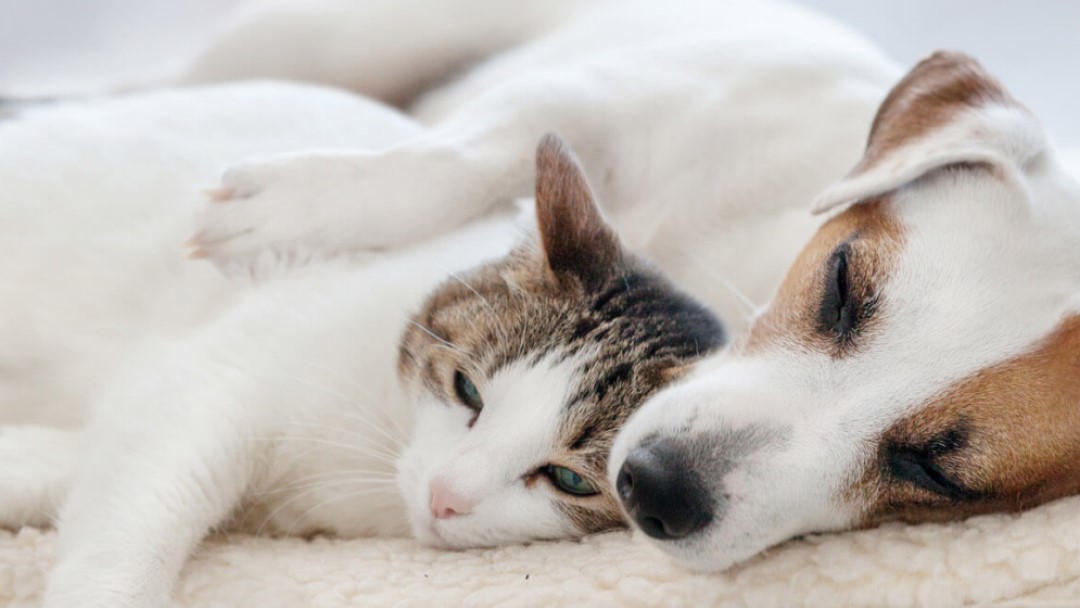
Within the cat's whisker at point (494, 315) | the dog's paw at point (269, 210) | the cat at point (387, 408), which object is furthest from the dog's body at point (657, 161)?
the cat's whisker at point (494, 315)

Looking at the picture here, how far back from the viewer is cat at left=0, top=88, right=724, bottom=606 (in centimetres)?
140

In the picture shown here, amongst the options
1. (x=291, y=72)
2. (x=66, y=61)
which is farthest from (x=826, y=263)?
(x=66, y=61)

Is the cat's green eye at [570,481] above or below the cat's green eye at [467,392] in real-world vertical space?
below

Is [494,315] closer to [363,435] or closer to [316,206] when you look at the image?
[363,435]

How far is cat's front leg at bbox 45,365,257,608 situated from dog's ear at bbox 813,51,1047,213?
883 mm

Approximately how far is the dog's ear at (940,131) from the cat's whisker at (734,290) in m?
0.26

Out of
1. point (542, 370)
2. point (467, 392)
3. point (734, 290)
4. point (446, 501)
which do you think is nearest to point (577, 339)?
point (542, 370)

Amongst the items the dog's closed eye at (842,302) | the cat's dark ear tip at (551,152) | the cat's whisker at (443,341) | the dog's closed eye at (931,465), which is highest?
the cat's dark ear tip at (551,152)

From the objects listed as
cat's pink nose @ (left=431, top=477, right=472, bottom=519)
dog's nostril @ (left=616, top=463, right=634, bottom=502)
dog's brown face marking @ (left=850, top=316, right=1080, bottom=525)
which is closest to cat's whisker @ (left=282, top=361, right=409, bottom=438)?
cat's pink nose @ (left=431, top=477, right=472, bottom=519)

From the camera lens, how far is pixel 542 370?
1.46 meters

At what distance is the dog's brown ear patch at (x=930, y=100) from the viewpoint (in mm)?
1524

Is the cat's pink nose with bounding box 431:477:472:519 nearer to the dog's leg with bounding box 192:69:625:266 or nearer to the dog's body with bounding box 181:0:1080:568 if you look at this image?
the dog's body with bounding box 181:0:1080:568

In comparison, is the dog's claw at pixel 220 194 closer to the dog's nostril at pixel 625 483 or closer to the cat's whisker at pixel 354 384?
the cat's whisker at pixel 354 384

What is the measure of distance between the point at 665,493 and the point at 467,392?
39 centimetres
